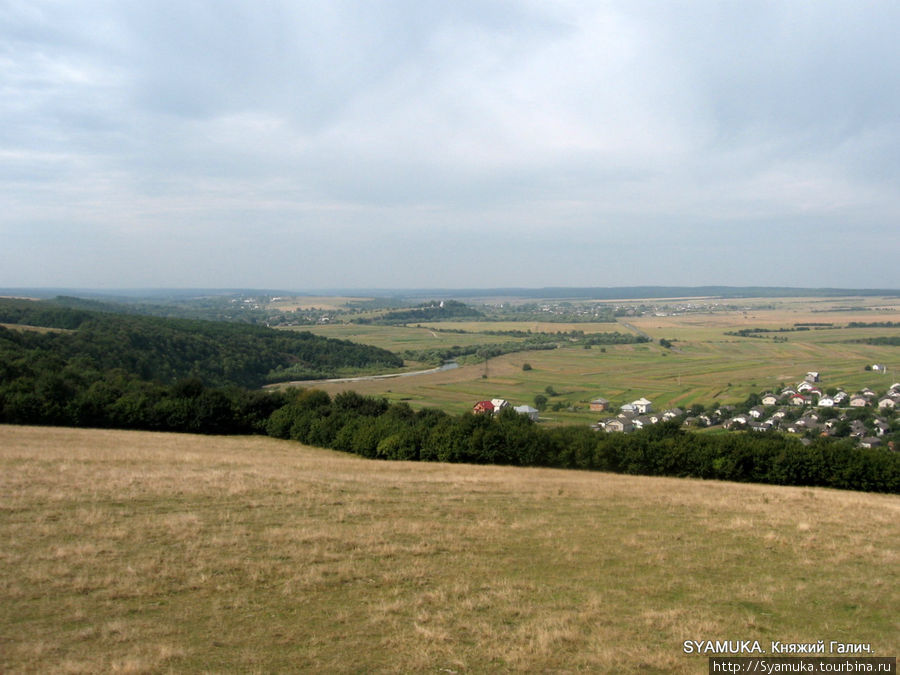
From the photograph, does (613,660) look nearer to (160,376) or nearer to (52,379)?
(52,379)

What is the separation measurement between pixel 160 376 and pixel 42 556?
67598mm

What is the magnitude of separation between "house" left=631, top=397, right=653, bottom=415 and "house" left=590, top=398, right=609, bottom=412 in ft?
8.36

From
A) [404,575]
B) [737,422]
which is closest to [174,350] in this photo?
[737,422]

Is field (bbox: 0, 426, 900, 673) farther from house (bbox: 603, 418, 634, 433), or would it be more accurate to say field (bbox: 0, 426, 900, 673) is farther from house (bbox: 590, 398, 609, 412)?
house (bbox: 590, 398, 609, 412)

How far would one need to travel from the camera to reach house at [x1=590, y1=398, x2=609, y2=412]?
5566cm

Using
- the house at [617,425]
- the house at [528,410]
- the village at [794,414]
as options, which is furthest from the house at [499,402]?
the house at [617,425]

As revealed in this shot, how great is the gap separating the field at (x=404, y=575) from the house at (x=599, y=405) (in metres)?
34.8

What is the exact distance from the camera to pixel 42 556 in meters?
11.0

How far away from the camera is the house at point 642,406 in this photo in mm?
52716

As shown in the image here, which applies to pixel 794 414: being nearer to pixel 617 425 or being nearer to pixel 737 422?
pixel 737 422

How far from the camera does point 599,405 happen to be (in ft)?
186

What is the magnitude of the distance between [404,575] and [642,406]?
47256 mm

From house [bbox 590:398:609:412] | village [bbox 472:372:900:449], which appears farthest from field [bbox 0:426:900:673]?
house [bbox 590:398:609:412]

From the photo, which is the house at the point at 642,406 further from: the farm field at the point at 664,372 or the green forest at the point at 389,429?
the green forest at the point at 389,429
